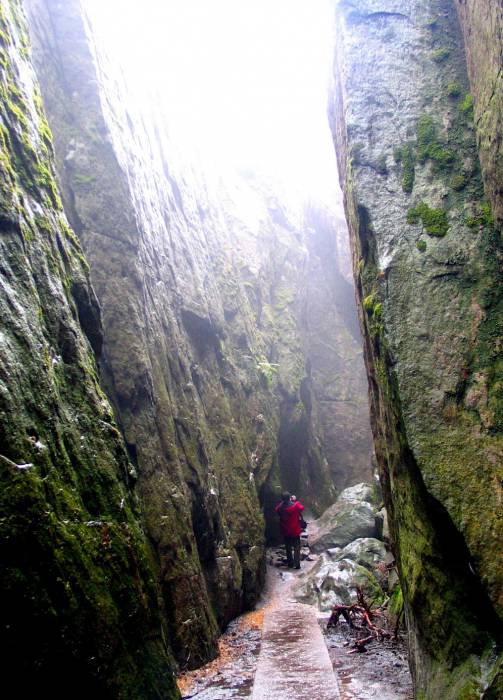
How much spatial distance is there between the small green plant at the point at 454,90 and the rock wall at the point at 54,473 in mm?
4678

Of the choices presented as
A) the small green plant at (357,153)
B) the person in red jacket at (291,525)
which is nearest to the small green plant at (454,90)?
the small green plant at (357,153)

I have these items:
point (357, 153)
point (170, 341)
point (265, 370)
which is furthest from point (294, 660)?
point (265, 370)

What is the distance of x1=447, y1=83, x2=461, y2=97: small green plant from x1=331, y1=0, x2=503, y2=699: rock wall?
0.09ft

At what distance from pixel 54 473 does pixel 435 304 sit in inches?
150

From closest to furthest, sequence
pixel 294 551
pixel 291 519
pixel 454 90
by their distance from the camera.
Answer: pixel 454 90 < pixel 291 519 < pixel 294 551

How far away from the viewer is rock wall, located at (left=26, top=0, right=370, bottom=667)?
8086mm

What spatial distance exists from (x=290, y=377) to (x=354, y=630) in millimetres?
11147

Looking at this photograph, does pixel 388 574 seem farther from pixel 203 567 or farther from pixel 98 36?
pixel 98 36

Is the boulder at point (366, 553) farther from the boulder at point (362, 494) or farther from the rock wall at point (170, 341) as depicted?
the boulder at point (362, 494)

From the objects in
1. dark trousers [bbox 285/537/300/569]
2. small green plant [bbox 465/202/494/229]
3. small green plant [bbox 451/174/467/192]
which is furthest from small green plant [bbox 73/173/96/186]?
dark trousers [bbox 285/537/300/569]

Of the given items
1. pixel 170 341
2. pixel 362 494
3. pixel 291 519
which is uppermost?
pixel 170 341

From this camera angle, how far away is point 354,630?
9062 millimetres

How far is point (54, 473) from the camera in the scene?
165 inches

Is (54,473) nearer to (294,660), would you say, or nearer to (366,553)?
(294,660)
